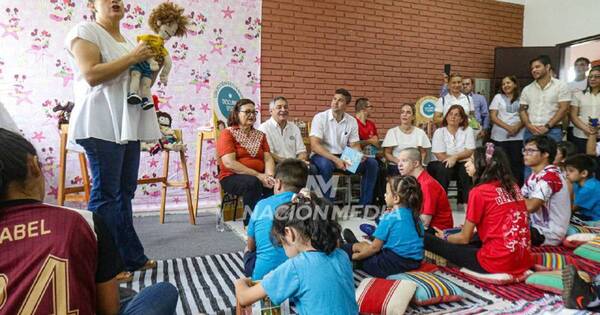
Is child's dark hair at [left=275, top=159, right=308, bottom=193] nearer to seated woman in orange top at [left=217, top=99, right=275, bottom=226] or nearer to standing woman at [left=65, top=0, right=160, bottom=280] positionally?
standing woman at [left=65, top=0, right=160, bottom=280]

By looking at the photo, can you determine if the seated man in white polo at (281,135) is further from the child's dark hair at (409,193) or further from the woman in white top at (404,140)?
the child's dark hair at (409,193)

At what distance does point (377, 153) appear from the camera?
15.4 feet

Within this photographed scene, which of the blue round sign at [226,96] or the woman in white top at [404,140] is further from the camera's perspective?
the woman in white top at [404,140]

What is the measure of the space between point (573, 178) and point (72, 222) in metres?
3.79

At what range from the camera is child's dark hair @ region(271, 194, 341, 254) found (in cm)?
133

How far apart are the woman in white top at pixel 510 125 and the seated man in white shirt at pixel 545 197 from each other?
205cm

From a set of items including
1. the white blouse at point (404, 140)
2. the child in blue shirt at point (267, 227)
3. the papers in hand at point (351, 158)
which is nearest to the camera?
the child in blue shirt at point (267, 227)

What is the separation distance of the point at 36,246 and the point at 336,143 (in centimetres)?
354

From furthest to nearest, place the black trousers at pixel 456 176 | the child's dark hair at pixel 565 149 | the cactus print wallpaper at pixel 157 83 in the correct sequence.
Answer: the black trousers at pixel 456 176
the cactus print wallpaper at pixel 157 83
the child's dark hair at pixel 565 149

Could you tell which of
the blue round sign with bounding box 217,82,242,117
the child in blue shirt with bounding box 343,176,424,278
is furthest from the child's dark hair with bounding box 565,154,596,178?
the blue round sign with bounding box 217,82,242,117

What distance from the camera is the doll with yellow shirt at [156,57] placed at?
1.96m

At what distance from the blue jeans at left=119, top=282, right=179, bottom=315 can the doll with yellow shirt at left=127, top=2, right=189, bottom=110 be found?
104cm

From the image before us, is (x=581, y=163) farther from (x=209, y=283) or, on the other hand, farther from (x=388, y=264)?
(x=209, y=283)

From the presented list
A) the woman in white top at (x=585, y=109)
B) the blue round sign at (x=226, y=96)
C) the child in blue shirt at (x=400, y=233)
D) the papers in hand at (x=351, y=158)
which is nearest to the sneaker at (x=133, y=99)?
the child in blue shirt at (x=400, y=233)
